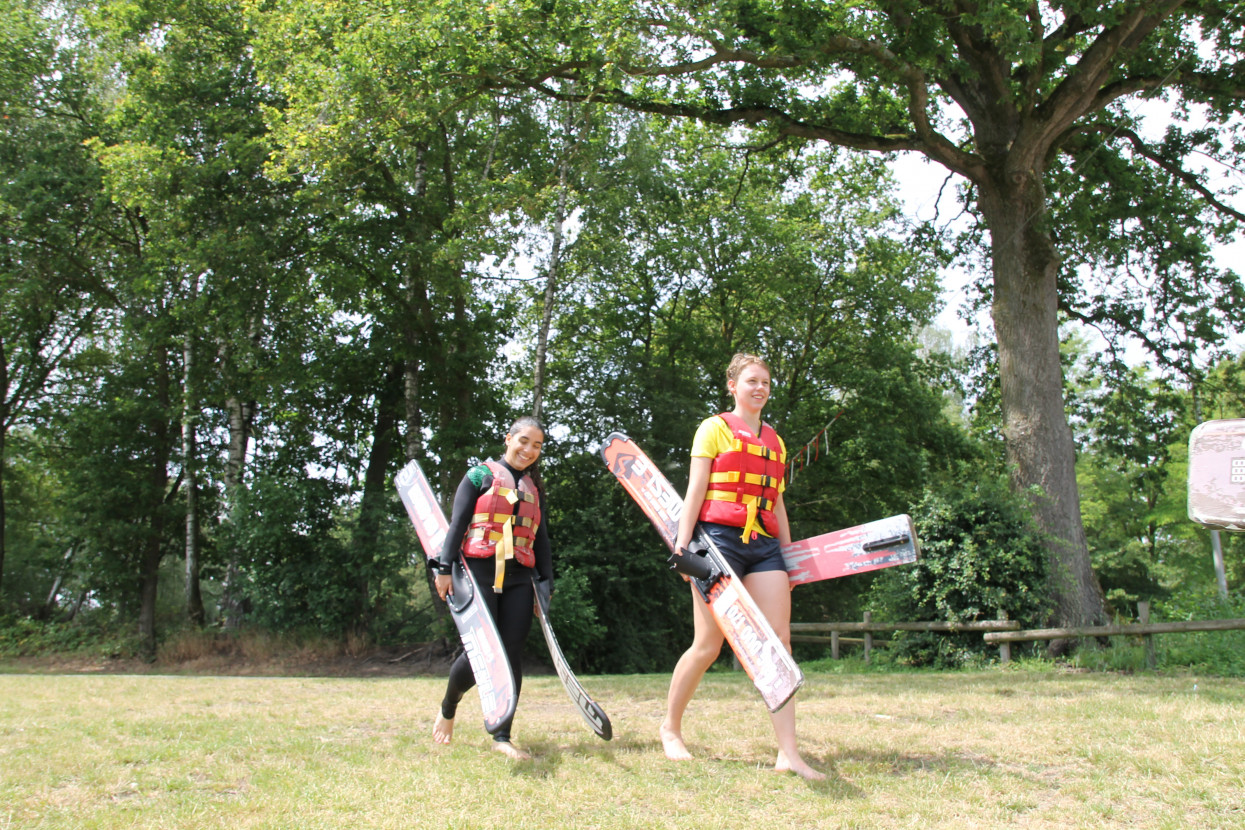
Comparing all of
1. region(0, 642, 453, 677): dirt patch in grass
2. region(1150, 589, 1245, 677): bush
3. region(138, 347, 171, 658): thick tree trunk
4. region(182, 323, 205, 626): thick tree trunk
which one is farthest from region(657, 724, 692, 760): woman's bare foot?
region(138, 347, 171, 658): thick tree trunk

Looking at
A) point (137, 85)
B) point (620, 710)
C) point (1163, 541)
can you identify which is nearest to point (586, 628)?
point (620, 710)

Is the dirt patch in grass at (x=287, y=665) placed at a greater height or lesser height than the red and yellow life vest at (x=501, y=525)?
lesser

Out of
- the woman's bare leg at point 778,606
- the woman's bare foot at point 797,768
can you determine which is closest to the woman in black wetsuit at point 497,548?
the woman's bare leg at point 778,606

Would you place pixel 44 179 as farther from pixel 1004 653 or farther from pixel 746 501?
pixel 1004 653

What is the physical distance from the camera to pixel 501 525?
5.12 meters

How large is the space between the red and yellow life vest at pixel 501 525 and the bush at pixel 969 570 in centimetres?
801

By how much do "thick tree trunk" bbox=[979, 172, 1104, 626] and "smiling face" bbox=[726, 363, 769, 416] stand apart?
27.2ft

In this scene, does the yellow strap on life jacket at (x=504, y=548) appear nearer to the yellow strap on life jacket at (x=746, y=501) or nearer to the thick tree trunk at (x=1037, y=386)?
the yellow strap on life jacket at (x=746, y=501)

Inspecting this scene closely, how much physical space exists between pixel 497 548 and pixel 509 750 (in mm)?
1115

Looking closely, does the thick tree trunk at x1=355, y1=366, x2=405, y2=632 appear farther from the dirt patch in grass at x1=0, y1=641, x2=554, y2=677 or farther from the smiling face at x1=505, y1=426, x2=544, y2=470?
the smiling face at x1=505, y1=426, x2=544, y2=470

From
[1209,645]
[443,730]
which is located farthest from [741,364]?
[1209,645]

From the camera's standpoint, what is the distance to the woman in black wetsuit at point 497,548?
509cm

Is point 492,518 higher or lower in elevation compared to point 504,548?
higher

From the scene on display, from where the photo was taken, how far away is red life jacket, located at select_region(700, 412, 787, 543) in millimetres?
4559
